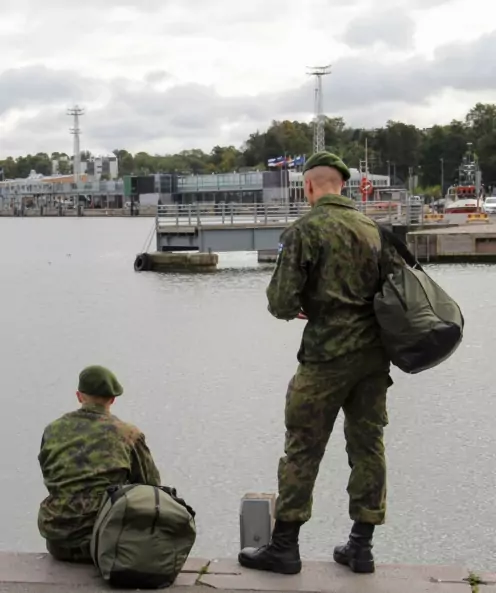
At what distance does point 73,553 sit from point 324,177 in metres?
2.24

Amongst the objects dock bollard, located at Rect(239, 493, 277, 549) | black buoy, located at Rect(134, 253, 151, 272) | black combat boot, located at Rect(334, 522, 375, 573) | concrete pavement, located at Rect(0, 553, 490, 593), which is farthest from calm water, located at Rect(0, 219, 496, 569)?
black buoy, located at Rect(134, 253, 151, 272)

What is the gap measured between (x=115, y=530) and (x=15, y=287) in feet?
128

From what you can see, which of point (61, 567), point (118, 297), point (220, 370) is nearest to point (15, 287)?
point (118, 297)

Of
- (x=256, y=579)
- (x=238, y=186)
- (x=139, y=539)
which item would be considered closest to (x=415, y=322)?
(x=256, y=579)

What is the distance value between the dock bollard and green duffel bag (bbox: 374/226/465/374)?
1.13m

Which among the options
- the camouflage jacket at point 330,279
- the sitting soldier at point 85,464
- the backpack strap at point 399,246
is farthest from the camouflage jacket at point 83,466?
the backpack strap at point 399,246

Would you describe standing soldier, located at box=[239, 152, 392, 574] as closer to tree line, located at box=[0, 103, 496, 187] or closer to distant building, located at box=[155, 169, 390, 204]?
distant building, located at box=[155, 169, 390, 204]

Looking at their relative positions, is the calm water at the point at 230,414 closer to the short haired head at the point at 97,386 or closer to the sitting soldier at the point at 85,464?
the sitting soldier at the point at 85,464

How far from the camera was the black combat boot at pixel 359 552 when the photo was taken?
5484 mm

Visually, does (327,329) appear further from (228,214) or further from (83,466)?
(228,214)

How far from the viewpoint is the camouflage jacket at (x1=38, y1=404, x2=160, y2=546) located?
18.5ft

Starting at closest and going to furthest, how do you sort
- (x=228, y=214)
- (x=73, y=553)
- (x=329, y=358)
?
(x=329, y=358) < (x=73, y=553) < (x=228, y=214)

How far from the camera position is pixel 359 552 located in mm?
5520

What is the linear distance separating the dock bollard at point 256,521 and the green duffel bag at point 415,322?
1126mm
